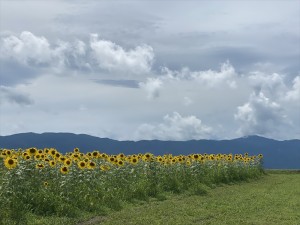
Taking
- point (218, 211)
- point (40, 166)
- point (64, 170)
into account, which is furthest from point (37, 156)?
point (218, 211)

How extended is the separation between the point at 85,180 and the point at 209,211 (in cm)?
436

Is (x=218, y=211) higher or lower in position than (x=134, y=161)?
lower

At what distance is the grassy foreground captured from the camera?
44.7ft

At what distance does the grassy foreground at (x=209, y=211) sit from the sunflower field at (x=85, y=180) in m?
0.64

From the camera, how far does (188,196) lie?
19.5m

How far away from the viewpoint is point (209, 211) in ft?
50.8

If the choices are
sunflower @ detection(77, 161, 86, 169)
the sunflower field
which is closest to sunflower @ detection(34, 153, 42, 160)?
the sunflower field

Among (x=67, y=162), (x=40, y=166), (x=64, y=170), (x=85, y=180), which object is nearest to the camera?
(x=64, y=170)

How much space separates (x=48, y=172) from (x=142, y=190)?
3882mm

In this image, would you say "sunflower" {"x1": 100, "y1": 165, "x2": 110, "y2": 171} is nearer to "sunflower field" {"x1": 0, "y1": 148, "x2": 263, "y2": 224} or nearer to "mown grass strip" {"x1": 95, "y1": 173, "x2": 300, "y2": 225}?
"sunflower field" {"x1": 0, "y1": 148, "x2": 263, "y2": 224}

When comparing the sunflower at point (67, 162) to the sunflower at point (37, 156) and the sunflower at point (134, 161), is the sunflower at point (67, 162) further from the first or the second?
the sunflower at point (134, 161)

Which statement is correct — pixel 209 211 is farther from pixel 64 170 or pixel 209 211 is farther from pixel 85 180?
pixel 64 170

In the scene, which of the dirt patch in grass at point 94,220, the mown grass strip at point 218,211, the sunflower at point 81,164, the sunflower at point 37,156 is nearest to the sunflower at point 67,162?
the sunflower at point 81,164

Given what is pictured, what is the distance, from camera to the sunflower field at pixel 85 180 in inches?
547
